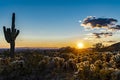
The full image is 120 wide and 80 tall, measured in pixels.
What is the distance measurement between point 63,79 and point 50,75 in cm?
152

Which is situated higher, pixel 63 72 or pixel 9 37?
pixel 9 37

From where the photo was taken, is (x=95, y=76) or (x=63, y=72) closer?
(x=95, y=76)

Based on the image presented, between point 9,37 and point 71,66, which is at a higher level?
point 9,37

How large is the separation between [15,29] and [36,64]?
25.8ft

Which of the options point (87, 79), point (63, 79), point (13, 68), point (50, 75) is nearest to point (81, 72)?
point (87, 79)

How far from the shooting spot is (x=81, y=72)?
15094 mm

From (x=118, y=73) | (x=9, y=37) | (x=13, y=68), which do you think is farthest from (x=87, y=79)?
(x=9, y=37)

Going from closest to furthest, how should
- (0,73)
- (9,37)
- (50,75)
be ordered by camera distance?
1. (50,75)
2. (0,73)
3. (9,37)

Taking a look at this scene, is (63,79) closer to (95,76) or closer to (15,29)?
(95,76)

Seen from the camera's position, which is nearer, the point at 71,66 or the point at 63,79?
the point at 63,79

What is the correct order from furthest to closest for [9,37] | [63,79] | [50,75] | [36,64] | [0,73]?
[9,37] → [36,64] → [0,73] → [50,75] → [63,79]

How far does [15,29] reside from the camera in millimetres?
27859

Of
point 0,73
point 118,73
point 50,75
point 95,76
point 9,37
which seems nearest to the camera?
point 118,73

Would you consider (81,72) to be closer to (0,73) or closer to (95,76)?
(95,76)
